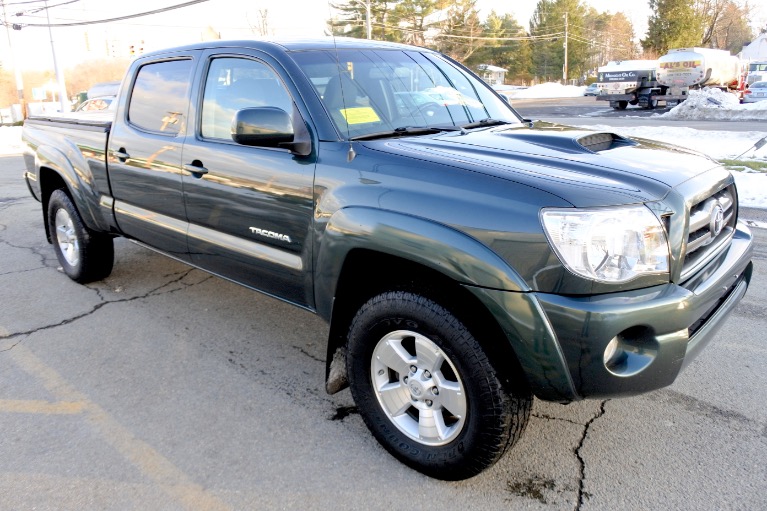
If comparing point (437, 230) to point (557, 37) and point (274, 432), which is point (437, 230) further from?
point (557, 37)

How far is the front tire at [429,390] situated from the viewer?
7.50 ft

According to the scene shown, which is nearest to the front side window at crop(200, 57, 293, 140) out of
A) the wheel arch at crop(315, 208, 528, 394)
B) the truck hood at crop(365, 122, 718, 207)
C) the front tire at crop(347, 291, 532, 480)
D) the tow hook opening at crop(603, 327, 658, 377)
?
the truck hood at crop(365, 122, 718, 207)

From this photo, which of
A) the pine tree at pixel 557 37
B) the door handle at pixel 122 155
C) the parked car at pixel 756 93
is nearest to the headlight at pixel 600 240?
the door handle at pixel 122 155

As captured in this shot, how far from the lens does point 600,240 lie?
2107mm

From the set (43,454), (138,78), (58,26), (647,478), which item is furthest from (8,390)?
(58,26)

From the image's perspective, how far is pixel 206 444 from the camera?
9.35 feet

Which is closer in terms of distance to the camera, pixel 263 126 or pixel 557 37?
pixel 263 126

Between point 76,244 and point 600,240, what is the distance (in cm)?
441

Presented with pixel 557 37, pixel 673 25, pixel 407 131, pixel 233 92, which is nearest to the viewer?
pixel 407 131

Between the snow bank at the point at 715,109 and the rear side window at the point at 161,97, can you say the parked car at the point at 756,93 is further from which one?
the rear side window at the point at 161,97

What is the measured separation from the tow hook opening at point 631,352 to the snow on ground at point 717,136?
1662 millimetres

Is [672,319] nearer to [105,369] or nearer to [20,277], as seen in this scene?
[105,369]

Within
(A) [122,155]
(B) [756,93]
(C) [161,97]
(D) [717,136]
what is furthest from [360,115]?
(B) [756,93]

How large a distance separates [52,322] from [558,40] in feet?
257
